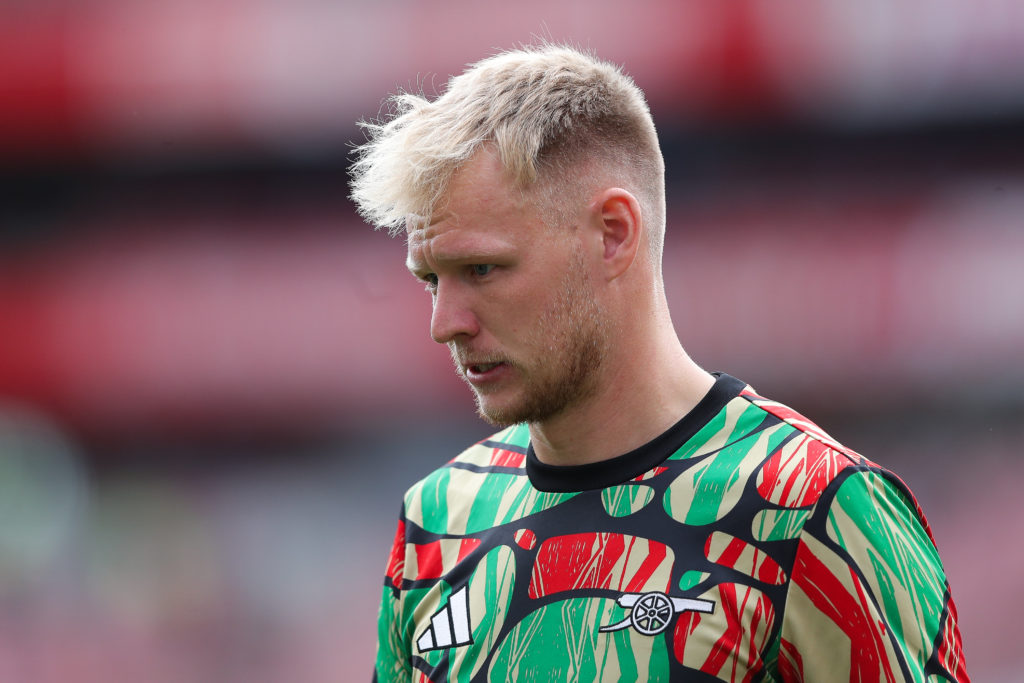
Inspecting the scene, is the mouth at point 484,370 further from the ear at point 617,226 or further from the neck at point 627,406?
the ear at point 617,226

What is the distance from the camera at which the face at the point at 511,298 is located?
1.70m

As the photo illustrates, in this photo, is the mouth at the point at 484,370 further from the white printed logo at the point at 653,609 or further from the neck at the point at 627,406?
the white printed logo at the point at 653,609

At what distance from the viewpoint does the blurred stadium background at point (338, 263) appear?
819 cm

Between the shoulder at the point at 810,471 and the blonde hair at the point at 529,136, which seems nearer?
the shoulder at the point at 810,471

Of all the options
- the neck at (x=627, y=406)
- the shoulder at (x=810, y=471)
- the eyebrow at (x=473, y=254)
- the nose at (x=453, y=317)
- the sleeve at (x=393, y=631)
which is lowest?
the sleeve at (x=393, y=631)

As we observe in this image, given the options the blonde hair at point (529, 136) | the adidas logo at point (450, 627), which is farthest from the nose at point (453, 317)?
the adidas logo at point (450, 627)

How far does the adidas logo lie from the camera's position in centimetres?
179

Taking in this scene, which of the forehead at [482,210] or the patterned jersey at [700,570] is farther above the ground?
the forehead at [482,210]

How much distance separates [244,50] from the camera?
9359 millimetres

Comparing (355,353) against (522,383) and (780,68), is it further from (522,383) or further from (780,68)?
(522,383)

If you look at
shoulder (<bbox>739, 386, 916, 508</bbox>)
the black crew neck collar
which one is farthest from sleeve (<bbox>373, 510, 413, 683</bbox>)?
shoulder (<bbox>739, 386, 916, 508</bbox>)

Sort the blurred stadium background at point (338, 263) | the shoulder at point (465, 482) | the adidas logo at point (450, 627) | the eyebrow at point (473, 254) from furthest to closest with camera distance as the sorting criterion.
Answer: the blurred stadium background at point (338, 263), the shoulder at point (465, 482), the adidas logo at point (450, 627), the eyebrow at point (473, 254)

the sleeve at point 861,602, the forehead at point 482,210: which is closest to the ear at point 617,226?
the forehead at point 482,210

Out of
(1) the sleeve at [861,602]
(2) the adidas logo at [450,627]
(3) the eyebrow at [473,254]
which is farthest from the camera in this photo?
(2) the adidas logo at [450,627]
